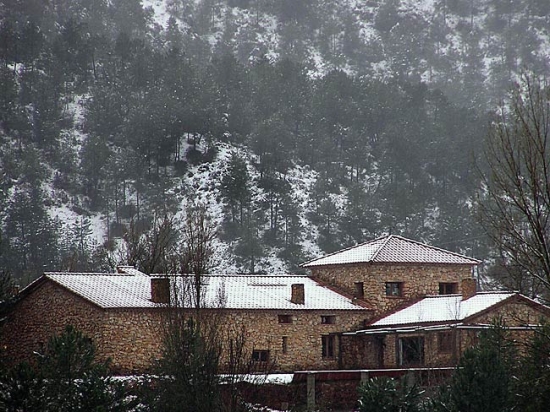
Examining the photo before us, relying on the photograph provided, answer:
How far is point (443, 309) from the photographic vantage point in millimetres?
41531

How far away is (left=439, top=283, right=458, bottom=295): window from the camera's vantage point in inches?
1788

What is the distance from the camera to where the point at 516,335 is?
39719 mm

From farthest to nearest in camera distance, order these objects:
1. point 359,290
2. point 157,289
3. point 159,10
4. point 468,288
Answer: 1. point 159,10
2. point 359,290
3. point 468,288
4. point 157,289

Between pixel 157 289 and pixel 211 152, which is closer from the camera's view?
pixel 157 289

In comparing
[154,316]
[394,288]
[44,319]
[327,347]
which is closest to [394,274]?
[394,288]

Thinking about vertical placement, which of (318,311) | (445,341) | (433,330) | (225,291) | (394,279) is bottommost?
(445,341)

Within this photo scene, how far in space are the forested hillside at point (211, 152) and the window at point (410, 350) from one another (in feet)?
106

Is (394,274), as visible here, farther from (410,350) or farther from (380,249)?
(410,350)

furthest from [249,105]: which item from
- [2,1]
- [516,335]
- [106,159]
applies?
[516,335]

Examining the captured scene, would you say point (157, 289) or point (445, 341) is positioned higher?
point (157, 289)

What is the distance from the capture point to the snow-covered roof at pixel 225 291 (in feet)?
130

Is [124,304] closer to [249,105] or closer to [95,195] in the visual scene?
[95,195]

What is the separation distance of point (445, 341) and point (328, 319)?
5171 millimetres

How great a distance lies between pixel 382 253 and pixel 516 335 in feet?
25.4
